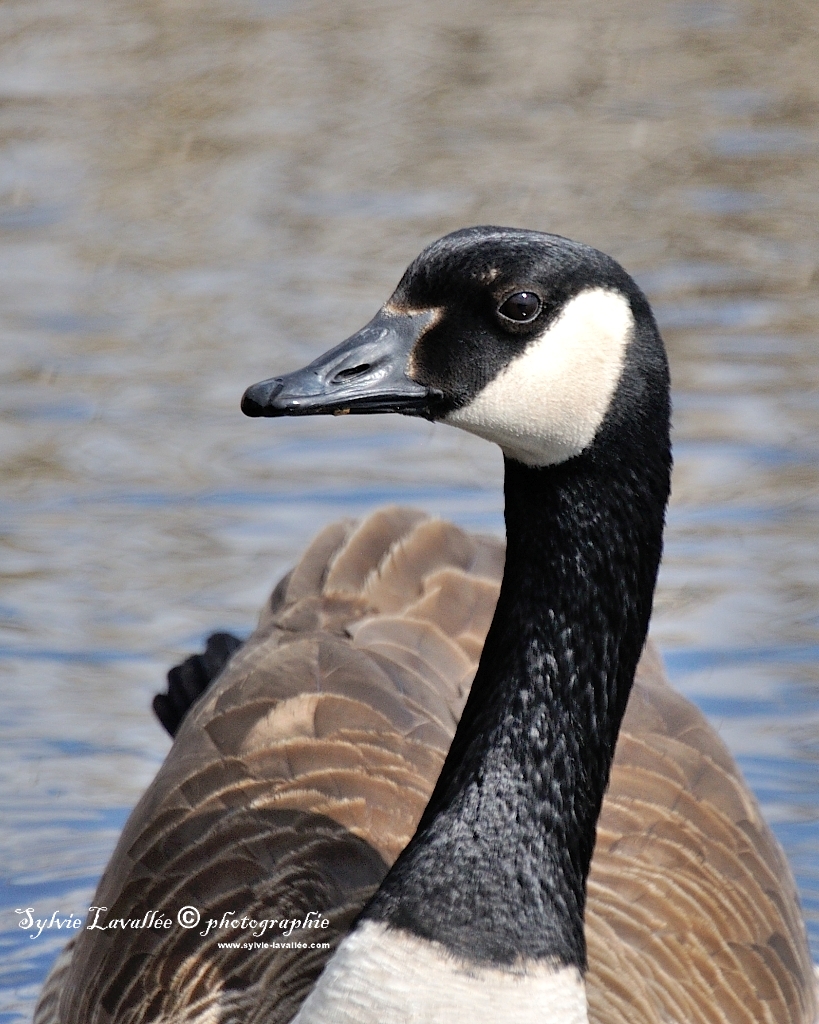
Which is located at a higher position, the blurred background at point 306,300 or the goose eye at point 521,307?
the goose eye at point 521,307

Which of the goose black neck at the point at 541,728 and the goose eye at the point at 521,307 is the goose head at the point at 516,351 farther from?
the goose black neck at the point at 541,728

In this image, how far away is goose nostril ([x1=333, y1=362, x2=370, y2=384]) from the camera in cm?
377

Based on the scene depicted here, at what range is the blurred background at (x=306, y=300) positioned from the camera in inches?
276

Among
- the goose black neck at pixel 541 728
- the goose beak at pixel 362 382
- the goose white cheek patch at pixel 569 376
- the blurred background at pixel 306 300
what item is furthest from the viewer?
the blurred background at pixel 306 300

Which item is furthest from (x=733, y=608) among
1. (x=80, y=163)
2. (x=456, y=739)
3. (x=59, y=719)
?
(x=80, y=163)

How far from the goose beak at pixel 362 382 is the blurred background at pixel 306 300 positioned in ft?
9.27

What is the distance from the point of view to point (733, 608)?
7402mm

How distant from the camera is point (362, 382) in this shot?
380 cm

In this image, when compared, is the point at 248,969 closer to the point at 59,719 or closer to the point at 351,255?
the point at 59,719

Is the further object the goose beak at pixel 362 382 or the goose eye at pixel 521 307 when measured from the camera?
the goose eye at pixel 521 307

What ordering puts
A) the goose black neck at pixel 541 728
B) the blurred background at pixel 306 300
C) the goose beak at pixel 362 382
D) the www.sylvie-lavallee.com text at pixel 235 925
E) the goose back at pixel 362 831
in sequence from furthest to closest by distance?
the blurred background at pixel 306 300, the goose back at pixel 362 831, the www.sylvie-lavallee.com text at pixel 235 925, the goose black neck at pixel 541 728, the goose beak at pixel 362 382
